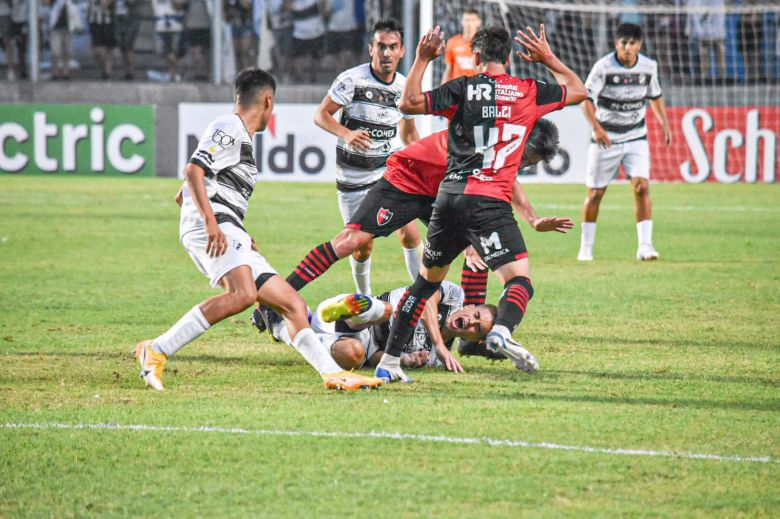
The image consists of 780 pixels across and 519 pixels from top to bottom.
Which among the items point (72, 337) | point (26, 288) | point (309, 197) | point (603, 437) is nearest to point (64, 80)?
point (309, 197)

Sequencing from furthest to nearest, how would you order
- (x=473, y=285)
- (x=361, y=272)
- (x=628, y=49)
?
(x=628, y=49), (x=361, y=272), (x=473, y=285)

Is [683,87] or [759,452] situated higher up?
[683,87]

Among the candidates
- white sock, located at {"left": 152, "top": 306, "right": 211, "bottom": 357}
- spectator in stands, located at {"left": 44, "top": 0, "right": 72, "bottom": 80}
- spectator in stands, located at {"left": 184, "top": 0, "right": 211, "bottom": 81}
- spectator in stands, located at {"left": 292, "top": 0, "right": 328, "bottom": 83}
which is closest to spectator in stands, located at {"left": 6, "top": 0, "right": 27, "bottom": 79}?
spectator in stands, located at {"left": 44, "top": 0, "right": 72, "bottom": 80}

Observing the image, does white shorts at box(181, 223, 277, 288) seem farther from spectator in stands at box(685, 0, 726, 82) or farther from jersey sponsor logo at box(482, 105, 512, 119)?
spectator in stands at box(685, 0, 726, 82)

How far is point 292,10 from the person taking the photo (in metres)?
23.2

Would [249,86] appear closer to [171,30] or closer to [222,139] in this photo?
[222,139]

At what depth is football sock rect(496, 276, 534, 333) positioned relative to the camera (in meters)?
6.12

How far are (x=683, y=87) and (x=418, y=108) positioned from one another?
55.6 feet

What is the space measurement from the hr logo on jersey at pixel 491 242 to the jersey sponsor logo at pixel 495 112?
599 millimetres

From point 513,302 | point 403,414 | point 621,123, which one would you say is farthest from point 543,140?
point 621,123

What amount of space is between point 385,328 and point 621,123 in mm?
6876

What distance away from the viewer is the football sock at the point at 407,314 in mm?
6438

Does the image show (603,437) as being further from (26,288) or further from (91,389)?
(26,288)

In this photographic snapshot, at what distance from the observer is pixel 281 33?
23.2 m
